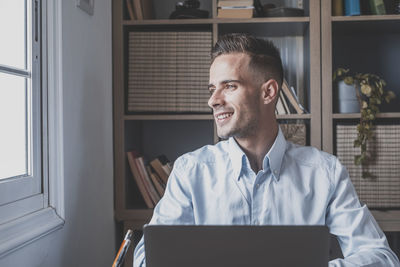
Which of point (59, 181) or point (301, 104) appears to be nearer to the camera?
point (59, 181)

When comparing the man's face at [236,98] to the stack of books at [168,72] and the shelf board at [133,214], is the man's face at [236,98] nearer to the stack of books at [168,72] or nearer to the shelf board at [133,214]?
the stack of books at [168,72]

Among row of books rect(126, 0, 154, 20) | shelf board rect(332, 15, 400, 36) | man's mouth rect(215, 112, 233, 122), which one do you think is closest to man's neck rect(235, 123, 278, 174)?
man's mouth rect(215, 112, 233, 122)

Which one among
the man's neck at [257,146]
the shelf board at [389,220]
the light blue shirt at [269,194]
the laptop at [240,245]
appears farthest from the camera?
the shelf board at [389,220]

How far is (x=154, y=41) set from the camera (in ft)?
6.73

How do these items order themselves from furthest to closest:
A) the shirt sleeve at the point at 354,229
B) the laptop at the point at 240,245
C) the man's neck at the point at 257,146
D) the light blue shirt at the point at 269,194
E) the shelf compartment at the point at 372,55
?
the shelf compartment at the point at 372,55 → the man's neck at the point at 257,146 → the light blue shirt at the point at 269,194 → the shirt sleeve at the point at 354,229 → the laptop at the point at 240,245

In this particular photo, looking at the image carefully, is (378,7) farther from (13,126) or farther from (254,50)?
(13,126)

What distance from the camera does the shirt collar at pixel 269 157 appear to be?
56.6 inches

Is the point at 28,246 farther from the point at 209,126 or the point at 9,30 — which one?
the point at 209,126

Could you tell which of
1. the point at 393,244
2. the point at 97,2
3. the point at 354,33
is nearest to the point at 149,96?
the point at 97,2

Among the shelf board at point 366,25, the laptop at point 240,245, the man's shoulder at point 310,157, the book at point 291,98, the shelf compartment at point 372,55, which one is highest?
the shelf board at point 366,25

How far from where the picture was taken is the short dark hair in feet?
5.05

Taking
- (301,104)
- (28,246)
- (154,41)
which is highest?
(154,41)

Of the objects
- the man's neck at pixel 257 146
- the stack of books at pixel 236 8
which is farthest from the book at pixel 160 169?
the stack of books at pixel 236 8

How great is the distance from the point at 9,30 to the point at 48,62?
0.60 ft
